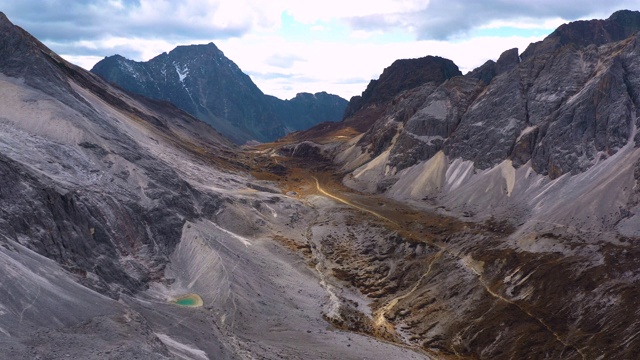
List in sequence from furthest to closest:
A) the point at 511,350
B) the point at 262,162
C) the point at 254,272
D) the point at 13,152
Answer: the point at 262,162, the point at 254,272, the point at 13,152, the point at 511,350

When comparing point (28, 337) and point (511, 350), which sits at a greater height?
point (28, 337)

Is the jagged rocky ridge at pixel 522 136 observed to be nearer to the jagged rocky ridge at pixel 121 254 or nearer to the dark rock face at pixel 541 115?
the dark rock face at pixel 541 115

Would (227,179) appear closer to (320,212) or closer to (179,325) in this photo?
(320,212)

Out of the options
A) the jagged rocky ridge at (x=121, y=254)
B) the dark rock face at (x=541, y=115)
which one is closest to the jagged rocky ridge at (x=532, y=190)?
the dark rock face at (x=541, y=115)

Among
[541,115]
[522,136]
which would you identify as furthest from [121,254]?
[541,115]

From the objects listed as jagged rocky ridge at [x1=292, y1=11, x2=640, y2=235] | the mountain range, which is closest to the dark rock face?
jagged rocky ridge at [x1=292, y1=11, x2=640, y2=235]

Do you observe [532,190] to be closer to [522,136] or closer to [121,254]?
[522,136]

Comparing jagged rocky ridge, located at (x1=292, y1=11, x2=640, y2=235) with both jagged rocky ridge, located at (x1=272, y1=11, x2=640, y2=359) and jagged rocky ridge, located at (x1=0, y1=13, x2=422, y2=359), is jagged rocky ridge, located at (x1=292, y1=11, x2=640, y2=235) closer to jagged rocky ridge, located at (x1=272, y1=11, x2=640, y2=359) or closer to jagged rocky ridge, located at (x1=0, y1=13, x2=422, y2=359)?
jagged rocky ridge, located at (x1=272, y1=11, x2=640, y2=359)

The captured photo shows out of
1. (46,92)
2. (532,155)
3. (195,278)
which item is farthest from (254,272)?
(532,155)
